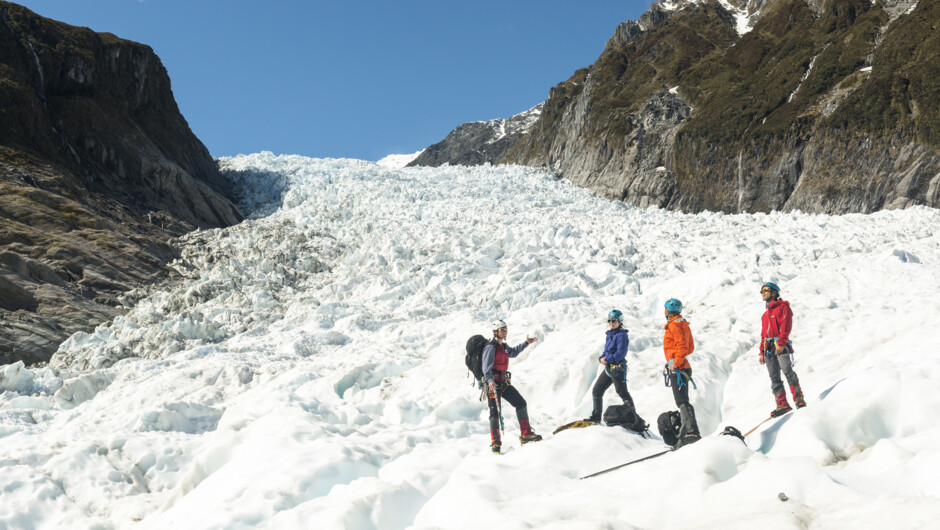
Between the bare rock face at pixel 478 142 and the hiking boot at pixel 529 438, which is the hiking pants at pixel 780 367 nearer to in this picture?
the hiking boot at pixel 529 438

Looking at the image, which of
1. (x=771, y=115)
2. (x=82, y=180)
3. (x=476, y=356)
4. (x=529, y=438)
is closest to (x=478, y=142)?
(x=771, y=115)

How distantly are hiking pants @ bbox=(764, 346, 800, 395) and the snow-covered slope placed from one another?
36 centimetres

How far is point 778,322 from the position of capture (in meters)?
6.98

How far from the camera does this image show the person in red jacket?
675cm

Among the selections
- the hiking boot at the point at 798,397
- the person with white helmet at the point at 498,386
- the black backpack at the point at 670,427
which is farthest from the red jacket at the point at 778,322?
the person with white helmet at the point at 498,386

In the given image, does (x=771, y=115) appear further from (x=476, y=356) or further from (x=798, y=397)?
(x=476, y=356)

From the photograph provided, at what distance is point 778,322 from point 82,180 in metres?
31.7

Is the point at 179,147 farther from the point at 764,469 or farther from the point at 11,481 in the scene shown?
the point at 764,469

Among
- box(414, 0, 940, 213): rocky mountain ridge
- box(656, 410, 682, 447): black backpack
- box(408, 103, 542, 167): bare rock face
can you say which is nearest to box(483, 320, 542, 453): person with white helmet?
box(656, 410, 682, 447): black backpack

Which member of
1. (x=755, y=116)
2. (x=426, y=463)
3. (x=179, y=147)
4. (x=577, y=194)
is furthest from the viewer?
(x=577, y=194)

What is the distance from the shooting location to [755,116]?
35.2 m

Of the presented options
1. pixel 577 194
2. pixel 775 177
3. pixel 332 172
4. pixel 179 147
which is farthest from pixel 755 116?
pixel 179 147

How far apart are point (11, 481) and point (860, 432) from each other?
32.4 ft

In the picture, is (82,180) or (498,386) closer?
(498,386)
